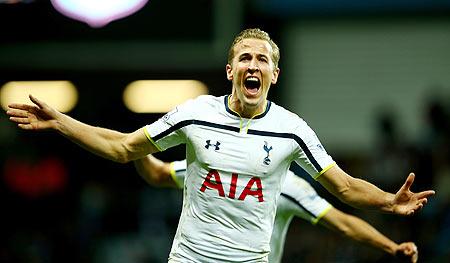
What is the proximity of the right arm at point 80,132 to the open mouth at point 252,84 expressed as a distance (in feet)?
2.36

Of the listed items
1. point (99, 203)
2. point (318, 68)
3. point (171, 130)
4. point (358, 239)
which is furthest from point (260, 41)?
point (318, 68)

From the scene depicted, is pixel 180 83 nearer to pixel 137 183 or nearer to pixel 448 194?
pixel 137 183

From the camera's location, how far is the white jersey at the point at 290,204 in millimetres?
7773

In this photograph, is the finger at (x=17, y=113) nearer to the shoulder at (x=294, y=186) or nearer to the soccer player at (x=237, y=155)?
the soccer player at (x=237, y=155)

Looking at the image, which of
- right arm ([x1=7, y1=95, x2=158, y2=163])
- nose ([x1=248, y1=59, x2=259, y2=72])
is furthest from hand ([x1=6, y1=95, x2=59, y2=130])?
nose ([x1=248, y1=59, x2=259, y2=72])

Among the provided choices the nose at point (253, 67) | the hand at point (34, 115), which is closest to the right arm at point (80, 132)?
the hand at point (34, 115)

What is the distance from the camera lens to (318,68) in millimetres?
17906

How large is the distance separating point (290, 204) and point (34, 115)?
2397 mm

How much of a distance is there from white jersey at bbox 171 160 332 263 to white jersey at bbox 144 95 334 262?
1289 mm

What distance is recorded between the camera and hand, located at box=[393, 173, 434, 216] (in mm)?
6348

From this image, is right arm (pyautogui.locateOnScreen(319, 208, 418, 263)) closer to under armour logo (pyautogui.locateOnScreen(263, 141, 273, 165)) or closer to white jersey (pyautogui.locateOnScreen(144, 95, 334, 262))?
white jersey (pyautogui.locateOnScreen(144, 95, 334, 262))

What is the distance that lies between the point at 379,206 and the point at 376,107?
11.2 metres

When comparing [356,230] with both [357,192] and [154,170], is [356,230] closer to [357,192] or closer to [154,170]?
[357,192]

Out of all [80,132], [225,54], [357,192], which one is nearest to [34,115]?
[80,132]
